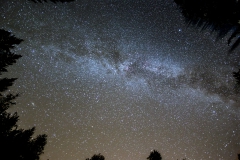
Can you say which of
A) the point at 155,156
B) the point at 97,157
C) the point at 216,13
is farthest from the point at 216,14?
the point at 97,157

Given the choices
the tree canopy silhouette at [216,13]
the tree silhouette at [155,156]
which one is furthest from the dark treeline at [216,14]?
the tree silhouette at [155,156]

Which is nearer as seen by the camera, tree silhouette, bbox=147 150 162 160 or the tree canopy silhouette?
the tree canopy silhouette

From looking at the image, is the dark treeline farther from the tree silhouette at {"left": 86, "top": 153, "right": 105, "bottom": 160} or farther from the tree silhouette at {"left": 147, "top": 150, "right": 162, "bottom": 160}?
the tree silhouette at {"left": 86, "top": 153, "right": 105, "bottom": 160}

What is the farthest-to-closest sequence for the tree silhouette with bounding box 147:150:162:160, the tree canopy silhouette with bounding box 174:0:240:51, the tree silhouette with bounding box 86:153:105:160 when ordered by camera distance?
1. the tree silhouette with bounding box 86:153:105:160
2. the tree silhouette with bounding box 147:150:162:160
3. the tree canopy silhouette with bounding box 174:0:240:51

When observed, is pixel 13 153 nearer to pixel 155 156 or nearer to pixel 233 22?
pixel 155 156

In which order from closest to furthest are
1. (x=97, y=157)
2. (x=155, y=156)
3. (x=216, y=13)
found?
(x=216, y=13), (x=155, y=156), (x=97, y=157)

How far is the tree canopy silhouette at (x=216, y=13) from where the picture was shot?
22.2 ft

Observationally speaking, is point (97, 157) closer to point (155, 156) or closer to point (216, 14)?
point (155, 156)

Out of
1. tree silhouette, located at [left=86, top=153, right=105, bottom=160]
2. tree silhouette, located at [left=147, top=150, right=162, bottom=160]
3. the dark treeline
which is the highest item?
the dark treeline

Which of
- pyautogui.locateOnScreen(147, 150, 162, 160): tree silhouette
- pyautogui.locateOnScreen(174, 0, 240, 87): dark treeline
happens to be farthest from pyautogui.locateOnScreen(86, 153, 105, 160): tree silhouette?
pyautogui.locateOnScreen(174, 0, 240, 87): dark treeline

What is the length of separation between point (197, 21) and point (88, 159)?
57.9 feet

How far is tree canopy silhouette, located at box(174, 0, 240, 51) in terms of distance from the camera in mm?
6781

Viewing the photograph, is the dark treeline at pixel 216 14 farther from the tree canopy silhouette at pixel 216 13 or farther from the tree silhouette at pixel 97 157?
the tree silhouette at pixel 97 157

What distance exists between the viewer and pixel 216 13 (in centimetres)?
729
